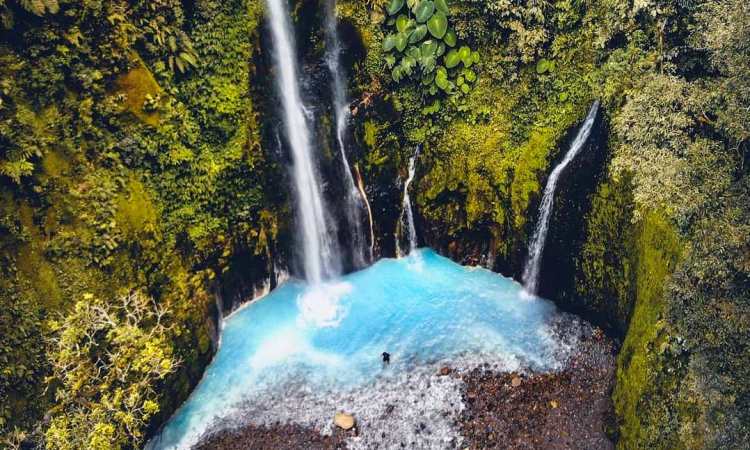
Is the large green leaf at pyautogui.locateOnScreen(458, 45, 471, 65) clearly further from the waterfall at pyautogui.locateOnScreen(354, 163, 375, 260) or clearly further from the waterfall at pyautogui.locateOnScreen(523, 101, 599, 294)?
the waterfall at pyautogui.locateOnScreen(354, 163, 375, 260)

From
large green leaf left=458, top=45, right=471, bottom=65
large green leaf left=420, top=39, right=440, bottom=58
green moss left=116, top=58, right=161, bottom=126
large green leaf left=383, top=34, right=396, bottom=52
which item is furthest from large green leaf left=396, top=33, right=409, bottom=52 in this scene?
green moss left=116, top=58, right=161, bottom=126

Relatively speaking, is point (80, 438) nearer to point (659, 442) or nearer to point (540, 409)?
point (540, 409)

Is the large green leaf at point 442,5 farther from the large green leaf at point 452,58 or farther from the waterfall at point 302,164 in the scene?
the waterfall at point 302,164

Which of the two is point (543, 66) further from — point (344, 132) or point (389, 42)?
→ point (344, 132)

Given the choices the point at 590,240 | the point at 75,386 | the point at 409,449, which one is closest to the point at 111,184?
the point at 75,386

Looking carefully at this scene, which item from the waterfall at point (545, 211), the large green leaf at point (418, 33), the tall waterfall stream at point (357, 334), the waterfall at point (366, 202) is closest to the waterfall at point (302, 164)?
the tall waterfall stream at point (357, 334)

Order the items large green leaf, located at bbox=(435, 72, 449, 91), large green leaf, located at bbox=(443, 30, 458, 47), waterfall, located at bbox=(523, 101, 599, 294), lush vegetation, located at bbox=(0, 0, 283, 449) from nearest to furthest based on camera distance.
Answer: lush vegetation, located at bbox=(0, 0, 283, 449), waterfall, located at bbox=(523, 101, 599, 294), large green leaf, located at bbox=(443, 30, 458, 47), large green leaf, located at bbox=(435, 72, 449, 91)
